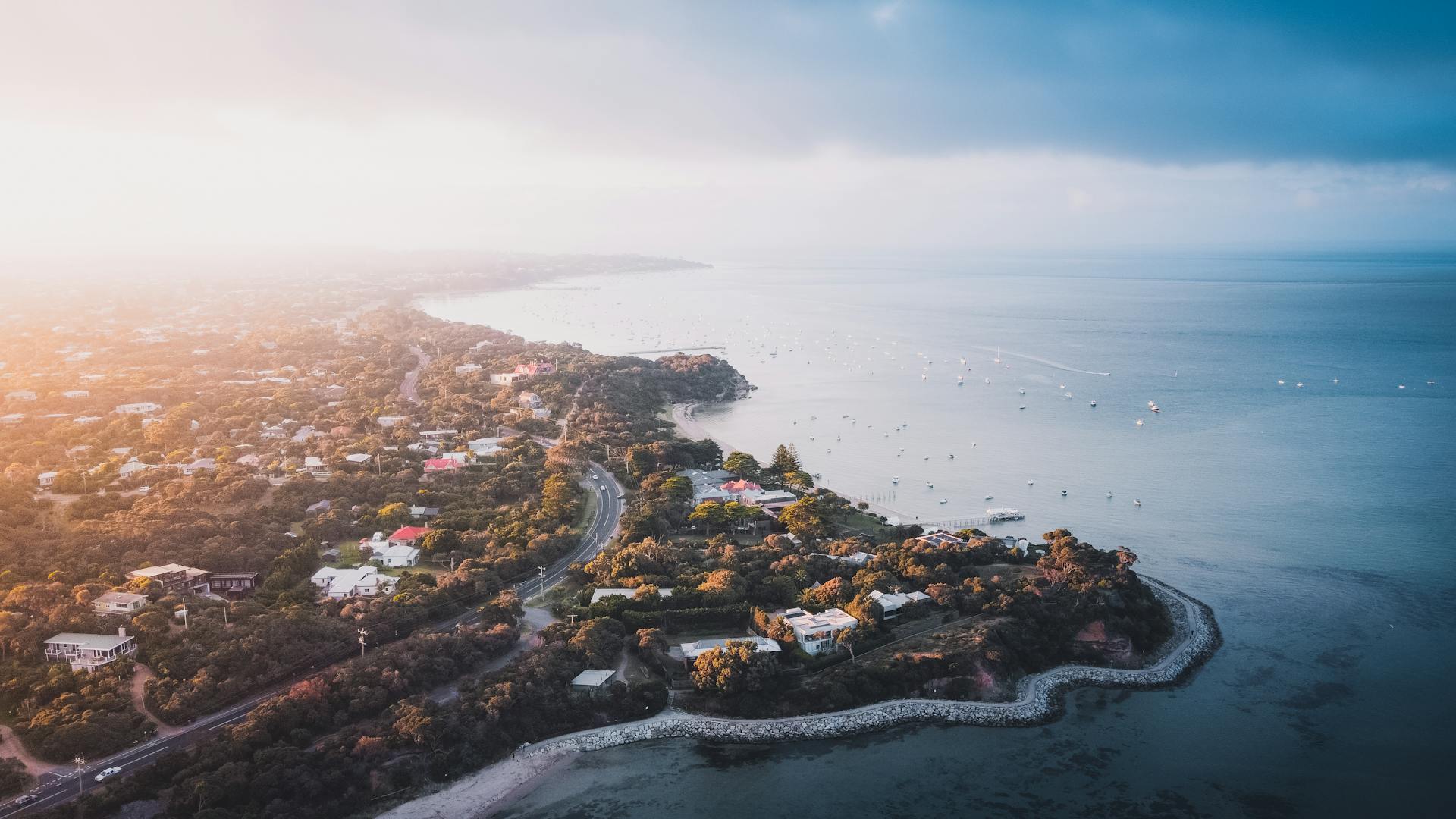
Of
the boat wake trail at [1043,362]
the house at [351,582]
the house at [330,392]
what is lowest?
the house at [351,582]

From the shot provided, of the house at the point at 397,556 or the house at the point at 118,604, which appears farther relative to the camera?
the house at the point at 397,556

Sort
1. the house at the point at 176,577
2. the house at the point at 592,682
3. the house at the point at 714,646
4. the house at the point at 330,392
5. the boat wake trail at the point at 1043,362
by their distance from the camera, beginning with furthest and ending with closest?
the boat wake trail at the point at 1043,362 → the house at the point at 330,392 → the house at the point at 176,577 → the house at the point at 714,646 → the house at the point at 592,682

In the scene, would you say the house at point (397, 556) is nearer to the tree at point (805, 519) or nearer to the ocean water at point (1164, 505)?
the ocean water at point (1164, 505)

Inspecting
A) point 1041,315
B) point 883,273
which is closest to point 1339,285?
point 1041,315

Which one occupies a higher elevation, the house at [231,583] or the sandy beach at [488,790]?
the house at [231,583]

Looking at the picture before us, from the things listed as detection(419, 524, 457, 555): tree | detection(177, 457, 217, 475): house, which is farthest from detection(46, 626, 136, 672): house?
detection(177, 457, 217, 475): house

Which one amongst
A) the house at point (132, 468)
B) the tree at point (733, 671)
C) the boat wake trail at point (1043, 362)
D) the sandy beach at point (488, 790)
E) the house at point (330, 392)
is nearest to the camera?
the sandy beach at point (488, 790)

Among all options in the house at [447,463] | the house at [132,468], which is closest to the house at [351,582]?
the house at [447,463]
